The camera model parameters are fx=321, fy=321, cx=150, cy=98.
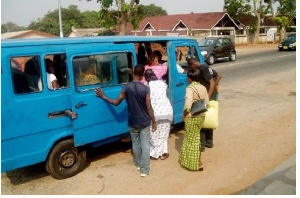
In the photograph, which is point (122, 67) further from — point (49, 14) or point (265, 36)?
point (49, 14)

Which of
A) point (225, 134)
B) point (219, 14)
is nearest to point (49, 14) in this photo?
point (219, 14)

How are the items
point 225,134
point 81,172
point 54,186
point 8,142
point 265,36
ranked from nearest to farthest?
point 8,142 → point 54,186 → point 81,172 → point 225,134 → point 265,36

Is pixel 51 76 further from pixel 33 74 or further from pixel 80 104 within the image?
pixel 80 104

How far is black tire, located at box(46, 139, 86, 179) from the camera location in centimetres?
484

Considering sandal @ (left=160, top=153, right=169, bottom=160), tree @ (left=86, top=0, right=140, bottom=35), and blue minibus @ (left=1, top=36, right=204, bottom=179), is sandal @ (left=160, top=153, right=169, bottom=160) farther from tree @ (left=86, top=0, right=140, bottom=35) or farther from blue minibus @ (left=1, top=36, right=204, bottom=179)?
tree @ (left=86, top=0, right=140, bottom=35)

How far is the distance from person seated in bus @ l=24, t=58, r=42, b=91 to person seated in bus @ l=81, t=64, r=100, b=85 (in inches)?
25.8

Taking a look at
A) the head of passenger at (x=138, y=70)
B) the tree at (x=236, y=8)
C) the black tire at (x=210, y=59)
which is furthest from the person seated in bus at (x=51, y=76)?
the tree at (x=236, y=8)

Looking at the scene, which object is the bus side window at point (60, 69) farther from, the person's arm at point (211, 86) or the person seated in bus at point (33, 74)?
the person's arm at point (211, 86)

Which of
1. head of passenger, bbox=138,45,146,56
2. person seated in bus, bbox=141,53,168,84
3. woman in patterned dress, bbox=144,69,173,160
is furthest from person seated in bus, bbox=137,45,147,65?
woman in patterned dress, bbox=144,69,173,160

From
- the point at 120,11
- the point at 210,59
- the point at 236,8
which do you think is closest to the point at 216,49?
the point at 210,59

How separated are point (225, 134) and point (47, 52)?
13.6 ft

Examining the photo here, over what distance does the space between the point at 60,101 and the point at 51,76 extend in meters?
0.40

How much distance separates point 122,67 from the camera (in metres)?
5.42

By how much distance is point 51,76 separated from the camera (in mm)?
4742
